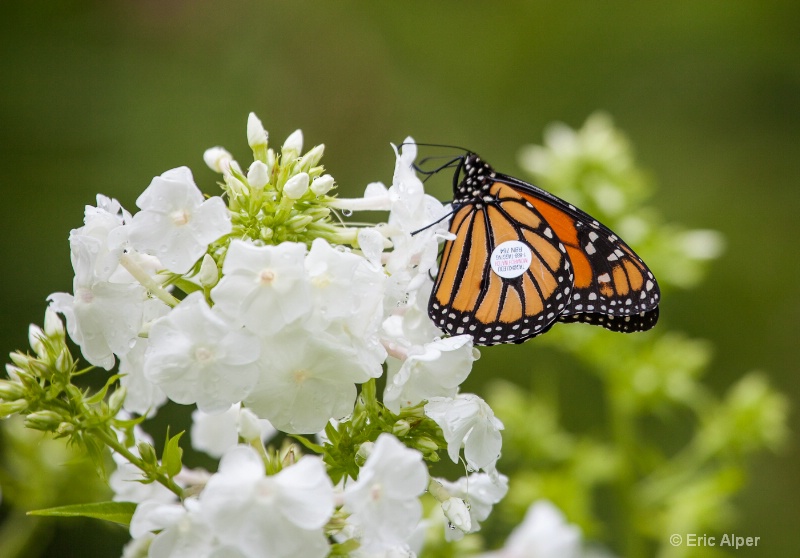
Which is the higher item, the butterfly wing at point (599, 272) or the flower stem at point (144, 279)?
the butterfly wing at point (599, 272)

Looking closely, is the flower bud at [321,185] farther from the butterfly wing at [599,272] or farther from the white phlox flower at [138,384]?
the butterfly wing at [599,272]

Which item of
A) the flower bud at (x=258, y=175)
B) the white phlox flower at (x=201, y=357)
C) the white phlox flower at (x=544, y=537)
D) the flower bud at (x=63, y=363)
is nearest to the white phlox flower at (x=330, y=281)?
the white phlox flower at (x=201, y=357)

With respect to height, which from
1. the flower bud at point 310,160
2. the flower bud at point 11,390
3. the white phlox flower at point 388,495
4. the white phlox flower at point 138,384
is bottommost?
the white phlox flower at point 388,495

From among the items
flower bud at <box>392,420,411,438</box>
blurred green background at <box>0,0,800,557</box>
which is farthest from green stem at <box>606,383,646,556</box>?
blurred green background at <box>0,0,800,557</box>

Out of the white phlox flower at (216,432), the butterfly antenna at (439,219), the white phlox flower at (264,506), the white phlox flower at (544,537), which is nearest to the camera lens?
the white phlox flower at (264,506)

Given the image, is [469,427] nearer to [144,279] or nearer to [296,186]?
[296,186]

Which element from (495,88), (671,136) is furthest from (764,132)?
(495,88)
